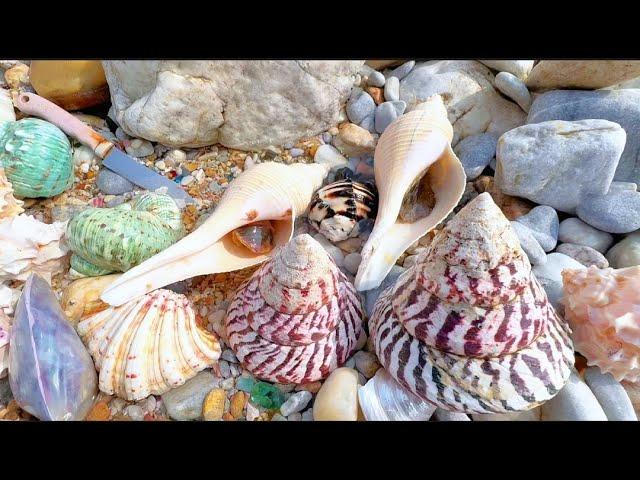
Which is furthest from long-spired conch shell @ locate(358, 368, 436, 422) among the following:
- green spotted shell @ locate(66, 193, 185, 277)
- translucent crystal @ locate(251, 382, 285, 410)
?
green spotted shell @ locate(66, 193, 185, 277)

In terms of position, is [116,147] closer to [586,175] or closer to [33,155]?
[33,155]

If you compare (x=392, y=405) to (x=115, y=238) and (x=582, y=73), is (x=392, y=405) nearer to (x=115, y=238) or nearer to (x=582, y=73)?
(x=115, y=238)

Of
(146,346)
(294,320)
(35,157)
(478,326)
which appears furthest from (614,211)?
Result: (35,157)

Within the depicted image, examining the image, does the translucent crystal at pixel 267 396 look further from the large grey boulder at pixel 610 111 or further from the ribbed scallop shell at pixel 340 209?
the large grey boulder at pixel 610 111

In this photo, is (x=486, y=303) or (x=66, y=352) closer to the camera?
(x=486, y=303)

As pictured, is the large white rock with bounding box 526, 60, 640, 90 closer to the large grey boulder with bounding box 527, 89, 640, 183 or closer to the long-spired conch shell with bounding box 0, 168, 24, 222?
the large grey boulder with bounding box 527, 89, 640, 183

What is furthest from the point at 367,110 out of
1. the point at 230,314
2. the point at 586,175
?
the point at 230,314

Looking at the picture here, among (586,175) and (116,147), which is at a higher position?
(586,175)
